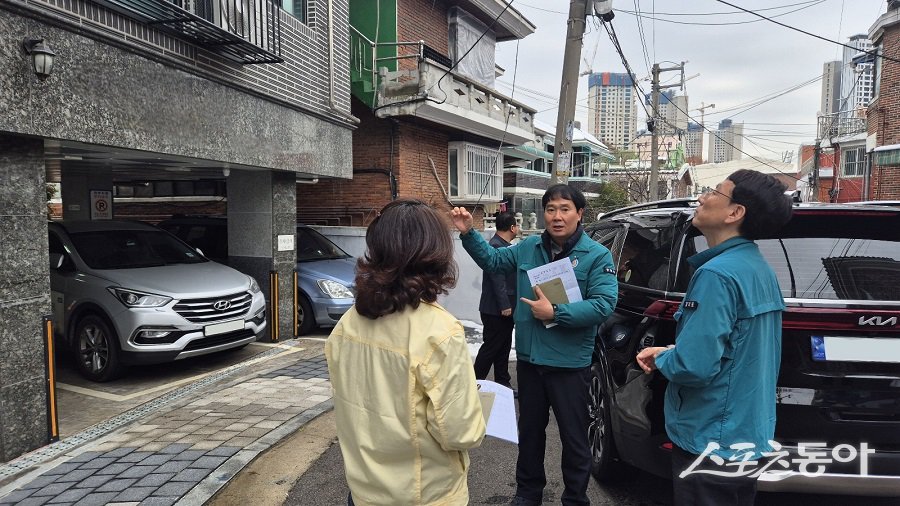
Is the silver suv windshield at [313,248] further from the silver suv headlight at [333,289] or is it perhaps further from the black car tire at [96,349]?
the black car tire at [96,349]

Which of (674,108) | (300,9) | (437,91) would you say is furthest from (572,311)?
(674,108)

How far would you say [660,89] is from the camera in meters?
24.0

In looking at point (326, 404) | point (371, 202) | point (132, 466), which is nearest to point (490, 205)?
point (371, 202)

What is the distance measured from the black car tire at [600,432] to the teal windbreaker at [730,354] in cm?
132

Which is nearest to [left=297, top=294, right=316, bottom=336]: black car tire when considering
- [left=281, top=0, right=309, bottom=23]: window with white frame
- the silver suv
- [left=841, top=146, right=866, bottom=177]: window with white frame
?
the silver suv

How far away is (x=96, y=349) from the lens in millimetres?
6059

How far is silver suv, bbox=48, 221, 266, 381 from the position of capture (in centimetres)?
580

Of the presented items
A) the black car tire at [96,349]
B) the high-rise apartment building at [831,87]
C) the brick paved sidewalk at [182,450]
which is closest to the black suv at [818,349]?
the brick paved sidewalk at [182,450]

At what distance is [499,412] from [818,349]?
1520 millimetres

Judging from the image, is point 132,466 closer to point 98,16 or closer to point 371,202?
point 98,16

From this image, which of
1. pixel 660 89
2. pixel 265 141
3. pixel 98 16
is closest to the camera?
pixel 98 16

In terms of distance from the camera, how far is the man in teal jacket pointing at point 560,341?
299 centimetres

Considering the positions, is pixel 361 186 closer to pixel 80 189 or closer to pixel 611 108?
pixel 80 189

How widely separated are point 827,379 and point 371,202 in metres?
10.1
